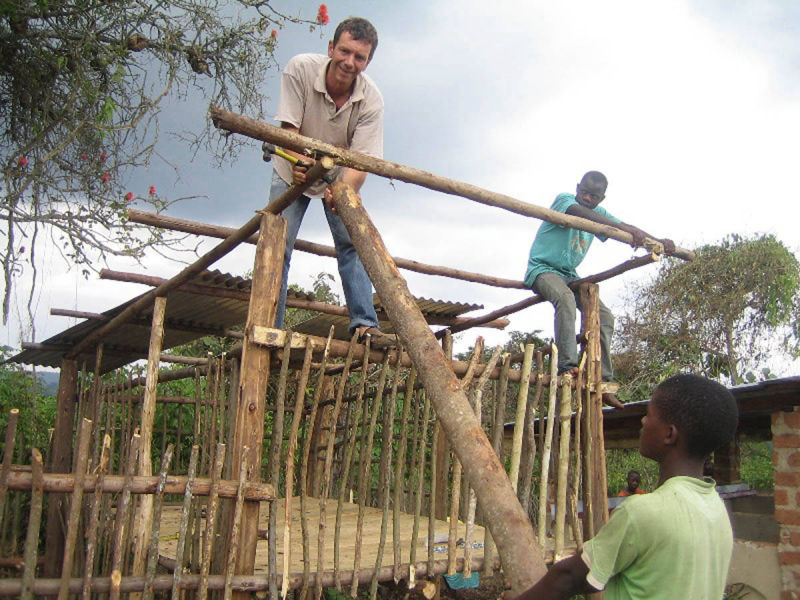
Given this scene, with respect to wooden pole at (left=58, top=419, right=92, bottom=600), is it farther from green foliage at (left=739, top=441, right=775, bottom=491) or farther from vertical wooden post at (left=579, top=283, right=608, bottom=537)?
Answer: green foliage at (left=739, top=441, right=775, bottom=491)

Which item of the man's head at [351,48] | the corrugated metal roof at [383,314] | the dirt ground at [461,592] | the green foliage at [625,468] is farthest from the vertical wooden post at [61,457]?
the green foliage at [625,468]

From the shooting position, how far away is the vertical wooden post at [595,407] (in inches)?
186

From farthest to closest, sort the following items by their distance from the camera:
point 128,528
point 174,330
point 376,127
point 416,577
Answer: point 174,330 < point 128,528 < point 376,127 < point 416,577

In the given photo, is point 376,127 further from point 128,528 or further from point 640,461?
point 640,461

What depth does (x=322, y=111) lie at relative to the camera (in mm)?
4207

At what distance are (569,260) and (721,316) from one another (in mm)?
12877

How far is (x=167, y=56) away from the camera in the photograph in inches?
303

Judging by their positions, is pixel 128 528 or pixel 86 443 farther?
pixel 128 528

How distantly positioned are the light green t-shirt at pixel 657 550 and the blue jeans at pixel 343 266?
2.38m

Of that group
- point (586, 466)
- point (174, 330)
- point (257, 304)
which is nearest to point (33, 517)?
point (257, 304)

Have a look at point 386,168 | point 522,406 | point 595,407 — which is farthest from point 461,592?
point 386,168

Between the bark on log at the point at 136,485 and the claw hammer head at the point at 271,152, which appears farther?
the claw hammer head at the point at 271,152

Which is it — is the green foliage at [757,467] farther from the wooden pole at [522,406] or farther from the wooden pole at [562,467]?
the wooden pole at [522,406]

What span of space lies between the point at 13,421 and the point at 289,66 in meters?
2.33
